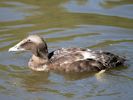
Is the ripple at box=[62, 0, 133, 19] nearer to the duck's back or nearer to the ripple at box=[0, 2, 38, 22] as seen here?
the ripple at box=[0, 2, 38, 22]

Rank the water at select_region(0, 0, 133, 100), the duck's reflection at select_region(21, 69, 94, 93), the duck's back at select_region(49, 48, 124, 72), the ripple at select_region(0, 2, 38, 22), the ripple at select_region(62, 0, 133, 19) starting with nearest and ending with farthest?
1. the water at select_region(0, 0, 133, 100)
2. the duck's reflection at select_region(21, 69, 94, 93)
3. the duck's back at select_region(49, 48, 124, 72)
4. the ripple at select_region(0, 2, 38, 22)
5. the ripple at select_region(62, 0, 133, 19)

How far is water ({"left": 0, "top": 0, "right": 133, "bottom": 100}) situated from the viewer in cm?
1047

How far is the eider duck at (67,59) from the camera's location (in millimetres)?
11586

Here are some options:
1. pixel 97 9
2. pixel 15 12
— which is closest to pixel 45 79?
pixel 15 12

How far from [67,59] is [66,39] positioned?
1.82 m

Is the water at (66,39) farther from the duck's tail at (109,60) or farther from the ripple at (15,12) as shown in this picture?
the duck's tail at (109,60)

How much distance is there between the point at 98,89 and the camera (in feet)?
34.4

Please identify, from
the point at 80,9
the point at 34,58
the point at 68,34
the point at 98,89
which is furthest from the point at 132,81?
the point at 80,9

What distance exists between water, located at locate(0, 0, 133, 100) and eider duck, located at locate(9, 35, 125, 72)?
162 mm

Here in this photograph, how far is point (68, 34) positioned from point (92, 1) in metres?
3.19

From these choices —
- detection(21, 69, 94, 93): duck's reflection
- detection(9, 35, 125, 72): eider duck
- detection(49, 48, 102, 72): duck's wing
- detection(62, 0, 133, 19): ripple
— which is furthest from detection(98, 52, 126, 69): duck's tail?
detection(62, 0, 133, 19): ripple

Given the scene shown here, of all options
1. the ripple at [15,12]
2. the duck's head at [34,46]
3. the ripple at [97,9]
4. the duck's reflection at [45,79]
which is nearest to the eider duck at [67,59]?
the duck's head at [34,46]

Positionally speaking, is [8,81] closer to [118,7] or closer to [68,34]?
[68,34]

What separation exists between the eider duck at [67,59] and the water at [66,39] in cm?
16
